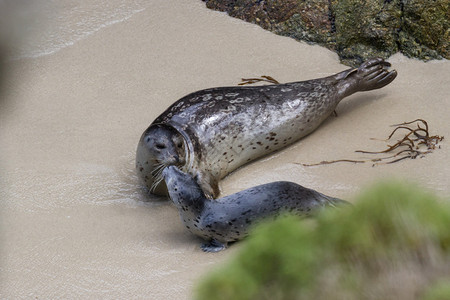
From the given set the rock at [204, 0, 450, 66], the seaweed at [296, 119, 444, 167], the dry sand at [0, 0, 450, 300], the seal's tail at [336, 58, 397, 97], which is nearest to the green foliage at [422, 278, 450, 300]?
the dry sand at [0, 0, 450, 300]

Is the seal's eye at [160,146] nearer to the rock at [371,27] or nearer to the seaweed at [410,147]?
the seaweed at [410,147]

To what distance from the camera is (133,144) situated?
194 inches

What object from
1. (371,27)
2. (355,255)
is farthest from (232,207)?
(355,255)

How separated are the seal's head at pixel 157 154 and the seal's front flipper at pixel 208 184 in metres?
0.14

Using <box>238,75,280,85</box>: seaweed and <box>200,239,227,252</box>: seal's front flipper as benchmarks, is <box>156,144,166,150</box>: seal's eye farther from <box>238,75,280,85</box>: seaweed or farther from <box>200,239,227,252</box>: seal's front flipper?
<box>238,75,280,85</box>: seaweed

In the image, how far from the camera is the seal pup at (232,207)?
380cm

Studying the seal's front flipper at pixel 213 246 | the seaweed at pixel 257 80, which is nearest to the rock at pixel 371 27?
the seaweed at pixel 257 80

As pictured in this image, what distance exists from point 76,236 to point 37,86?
81.9 inches

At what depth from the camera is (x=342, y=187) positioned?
4281mm

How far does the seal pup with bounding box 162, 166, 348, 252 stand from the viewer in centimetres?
380

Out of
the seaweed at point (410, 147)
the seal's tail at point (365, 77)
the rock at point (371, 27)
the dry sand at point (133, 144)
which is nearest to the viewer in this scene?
the dry sand at point (133, 144)

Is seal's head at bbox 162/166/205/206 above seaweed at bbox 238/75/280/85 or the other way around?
the other way around

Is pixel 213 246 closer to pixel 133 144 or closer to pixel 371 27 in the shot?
pixel 133 144

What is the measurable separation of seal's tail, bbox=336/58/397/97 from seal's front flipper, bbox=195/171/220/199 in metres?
1.32
